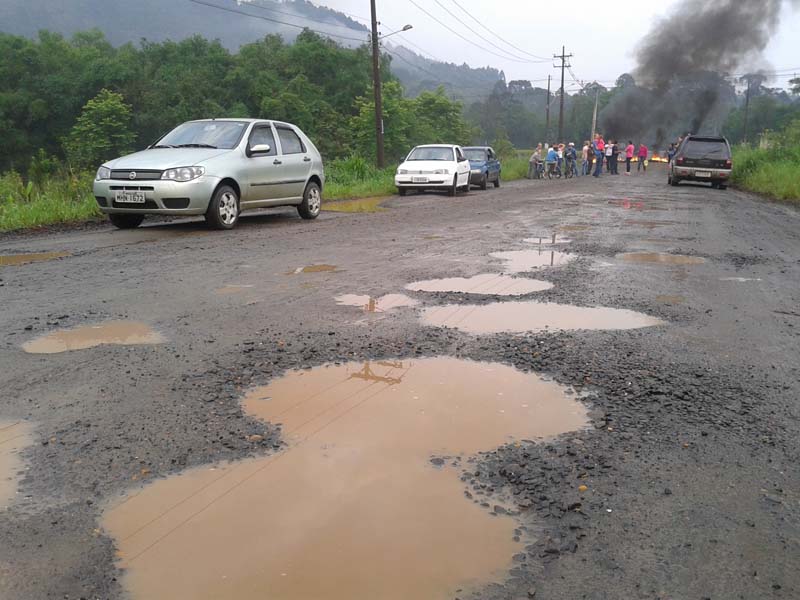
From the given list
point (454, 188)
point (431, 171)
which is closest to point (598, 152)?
point (454, 188)

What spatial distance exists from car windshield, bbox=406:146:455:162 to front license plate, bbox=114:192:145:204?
44.2ft

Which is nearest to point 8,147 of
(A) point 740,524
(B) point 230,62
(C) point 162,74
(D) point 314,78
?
(C) point 162,74

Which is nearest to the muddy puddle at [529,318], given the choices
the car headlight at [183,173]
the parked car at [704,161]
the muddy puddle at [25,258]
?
the muddy puddle at [25,258]

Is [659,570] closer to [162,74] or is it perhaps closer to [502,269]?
[502,269]

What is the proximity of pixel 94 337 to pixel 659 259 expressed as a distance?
19.6 feet

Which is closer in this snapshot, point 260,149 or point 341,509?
point 341,509

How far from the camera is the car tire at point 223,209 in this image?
10.3 meters

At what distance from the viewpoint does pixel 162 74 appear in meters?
75.9

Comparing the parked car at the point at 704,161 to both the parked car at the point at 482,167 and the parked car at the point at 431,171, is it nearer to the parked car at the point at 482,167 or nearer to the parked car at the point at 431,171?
the parked car at the point at 482,167

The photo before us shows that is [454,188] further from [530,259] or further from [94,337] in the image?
[94,337]

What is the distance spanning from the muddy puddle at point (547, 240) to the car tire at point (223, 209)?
14.2ft

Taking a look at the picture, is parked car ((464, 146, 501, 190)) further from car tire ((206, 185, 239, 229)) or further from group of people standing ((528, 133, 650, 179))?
car tire ((206, 185, 239, 229))

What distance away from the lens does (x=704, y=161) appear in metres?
24.5

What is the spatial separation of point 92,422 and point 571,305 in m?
3.66
